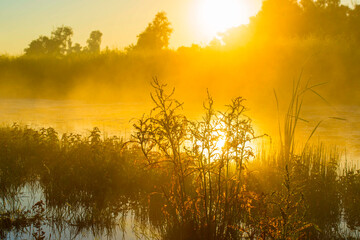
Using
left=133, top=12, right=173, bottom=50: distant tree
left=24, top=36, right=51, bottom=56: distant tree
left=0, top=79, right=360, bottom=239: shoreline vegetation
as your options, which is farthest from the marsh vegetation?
left=24, top=36, right=51, bottom=56: distant tree

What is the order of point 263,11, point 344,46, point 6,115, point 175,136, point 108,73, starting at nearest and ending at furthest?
point 175,136 < point 6,115 < point 344,46 < point 108,73 < point 263,11

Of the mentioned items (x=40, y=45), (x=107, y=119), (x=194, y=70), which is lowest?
(x=107, y=119)

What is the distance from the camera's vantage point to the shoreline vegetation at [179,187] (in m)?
3.98

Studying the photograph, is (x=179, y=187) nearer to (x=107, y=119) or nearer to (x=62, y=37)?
(x=107, y=119)

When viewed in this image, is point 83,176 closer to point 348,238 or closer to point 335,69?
point 348,238

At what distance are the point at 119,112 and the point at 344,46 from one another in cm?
1159

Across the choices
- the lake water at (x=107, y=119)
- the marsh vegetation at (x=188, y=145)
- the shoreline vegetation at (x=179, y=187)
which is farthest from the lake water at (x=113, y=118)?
the shoreline vegetation at (x=179, y=187)

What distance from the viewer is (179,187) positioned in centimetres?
413

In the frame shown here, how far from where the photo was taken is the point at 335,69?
18.8 m

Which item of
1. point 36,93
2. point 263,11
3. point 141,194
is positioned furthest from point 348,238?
point 263,11

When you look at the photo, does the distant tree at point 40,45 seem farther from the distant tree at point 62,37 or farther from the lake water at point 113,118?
the lake water at point 113,118

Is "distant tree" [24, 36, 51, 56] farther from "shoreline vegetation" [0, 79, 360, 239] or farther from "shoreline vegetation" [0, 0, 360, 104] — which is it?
"shoreline vegetation" [0, 79, 360, 239]

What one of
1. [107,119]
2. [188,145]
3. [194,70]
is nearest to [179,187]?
[188,145]

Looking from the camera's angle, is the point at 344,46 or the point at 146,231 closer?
the point at 146,231
